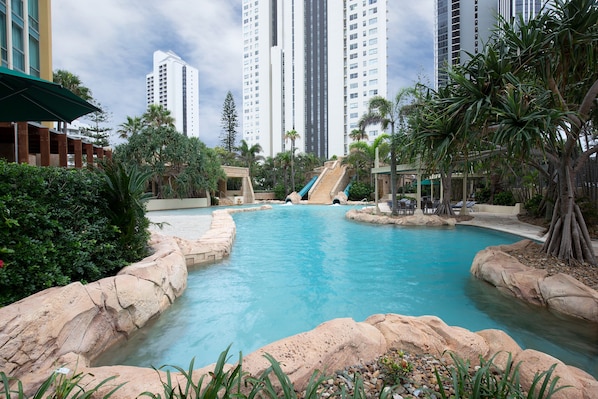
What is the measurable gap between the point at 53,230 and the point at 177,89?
3366 inches

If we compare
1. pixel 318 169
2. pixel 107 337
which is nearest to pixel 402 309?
pixel 107 337

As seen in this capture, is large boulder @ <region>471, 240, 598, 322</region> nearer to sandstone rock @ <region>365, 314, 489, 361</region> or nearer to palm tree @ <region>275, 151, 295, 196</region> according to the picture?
sandstone rock @ <region>365, 314, 489, 361</region>

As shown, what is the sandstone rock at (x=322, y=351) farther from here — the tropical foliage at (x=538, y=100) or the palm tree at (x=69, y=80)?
the palm tree at (x=69, y=80)

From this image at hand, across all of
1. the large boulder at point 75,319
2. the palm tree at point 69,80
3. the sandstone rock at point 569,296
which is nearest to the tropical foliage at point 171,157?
the palm tree at point 69,80

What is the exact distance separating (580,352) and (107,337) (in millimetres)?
4917

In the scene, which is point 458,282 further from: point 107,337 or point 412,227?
point 412,227

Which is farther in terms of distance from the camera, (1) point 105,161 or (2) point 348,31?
(2) point 348,31

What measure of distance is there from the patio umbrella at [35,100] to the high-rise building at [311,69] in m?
50.7

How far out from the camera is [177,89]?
7838 centimetres

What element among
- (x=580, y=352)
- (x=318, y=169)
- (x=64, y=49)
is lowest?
(x=580, y=352)

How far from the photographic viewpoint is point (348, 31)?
55.0 m

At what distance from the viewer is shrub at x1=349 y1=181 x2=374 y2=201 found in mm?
27828

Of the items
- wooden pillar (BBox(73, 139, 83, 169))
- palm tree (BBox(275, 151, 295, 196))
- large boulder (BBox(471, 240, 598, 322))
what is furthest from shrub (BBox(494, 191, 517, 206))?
palm tree (BBox(275, 151, 295, 196))

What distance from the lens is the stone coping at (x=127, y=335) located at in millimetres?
2117
